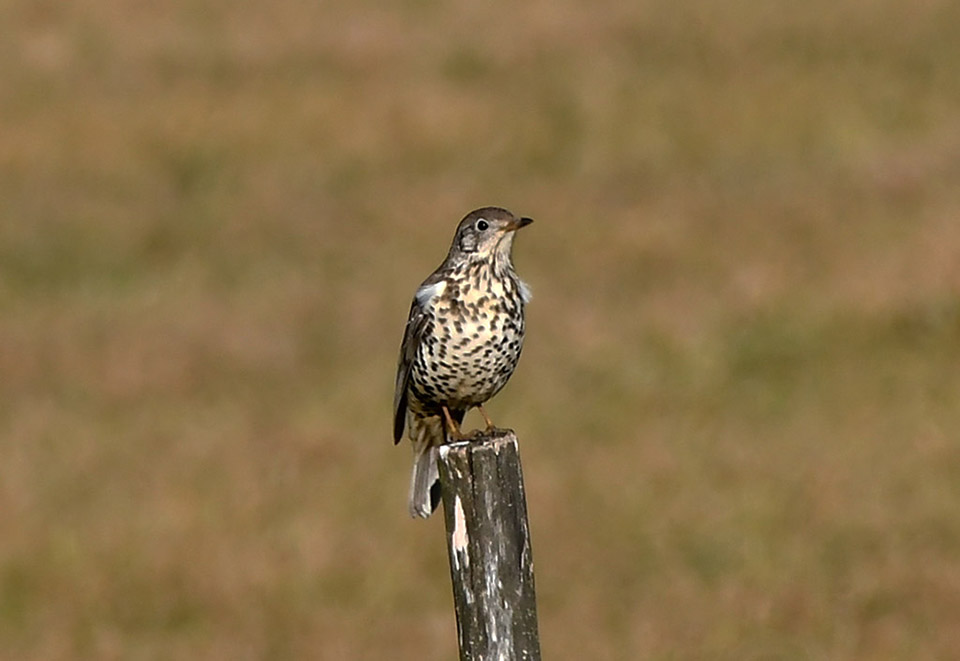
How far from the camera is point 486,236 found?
22.3ft

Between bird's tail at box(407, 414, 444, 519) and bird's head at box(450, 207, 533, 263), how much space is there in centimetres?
74

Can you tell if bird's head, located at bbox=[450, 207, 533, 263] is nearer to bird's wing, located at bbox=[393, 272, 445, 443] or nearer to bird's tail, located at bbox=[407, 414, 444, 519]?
bird's wing, located at bbox=[393, 272, 445, 443]

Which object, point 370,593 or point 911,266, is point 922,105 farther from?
point 370,593

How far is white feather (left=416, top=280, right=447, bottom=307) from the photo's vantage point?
265 inches

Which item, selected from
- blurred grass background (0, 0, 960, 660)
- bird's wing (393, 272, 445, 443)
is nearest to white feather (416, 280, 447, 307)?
bird's wing (393, 272, 445, 443)

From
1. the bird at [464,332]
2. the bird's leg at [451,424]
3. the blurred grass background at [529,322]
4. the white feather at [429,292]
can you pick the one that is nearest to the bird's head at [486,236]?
the bird at [464,332]

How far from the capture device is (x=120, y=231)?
66.6ft

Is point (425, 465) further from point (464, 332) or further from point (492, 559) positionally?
point (492, 559)

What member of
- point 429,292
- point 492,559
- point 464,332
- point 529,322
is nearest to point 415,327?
point 429,292

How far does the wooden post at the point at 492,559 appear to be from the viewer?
16.0 ft

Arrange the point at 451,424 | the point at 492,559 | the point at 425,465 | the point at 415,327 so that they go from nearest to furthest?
the point at 492,559 < the point at 415,327 < the point at 451,424 < the point at 425,465

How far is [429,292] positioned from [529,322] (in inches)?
381

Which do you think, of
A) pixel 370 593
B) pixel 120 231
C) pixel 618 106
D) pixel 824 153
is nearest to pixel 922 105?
pixel 824 153

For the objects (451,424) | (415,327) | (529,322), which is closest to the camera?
(415,327)
